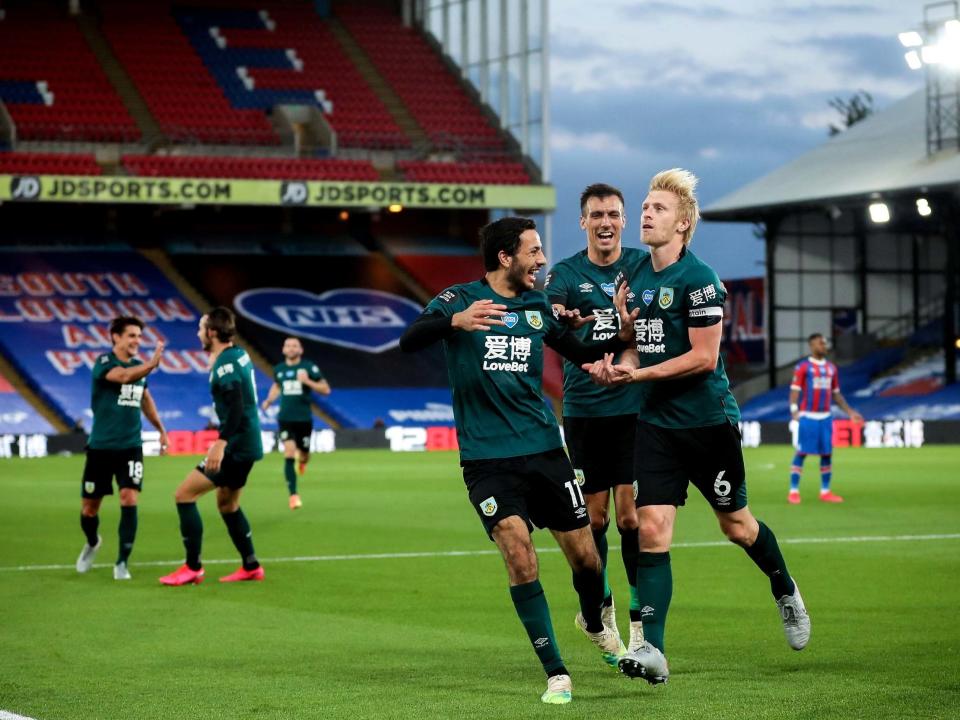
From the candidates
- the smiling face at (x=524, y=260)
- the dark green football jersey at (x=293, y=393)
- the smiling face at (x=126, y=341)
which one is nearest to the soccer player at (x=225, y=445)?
the smiling face at (x=126, y=341)

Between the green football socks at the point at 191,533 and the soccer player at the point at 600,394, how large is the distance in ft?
14.4

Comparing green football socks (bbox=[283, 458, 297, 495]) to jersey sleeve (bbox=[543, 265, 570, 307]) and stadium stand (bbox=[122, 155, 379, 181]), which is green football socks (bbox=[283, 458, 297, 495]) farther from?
stadium stand (bbox=[122, 155, 379, 181])

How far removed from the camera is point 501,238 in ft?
26.4

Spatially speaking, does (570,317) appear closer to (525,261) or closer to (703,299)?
(525,261)

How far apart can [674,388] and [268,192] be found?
35.1m

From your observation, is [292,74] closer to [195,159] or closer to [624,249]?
[195,159]

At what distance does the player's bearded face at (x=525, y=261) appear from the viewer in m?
8.03

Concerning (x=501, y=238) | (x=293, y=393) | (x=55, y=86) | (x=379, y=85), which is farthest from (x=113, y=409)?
(x=379, y=85)

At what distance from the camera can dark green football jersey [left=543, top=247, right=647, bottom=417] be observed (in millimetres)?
9438

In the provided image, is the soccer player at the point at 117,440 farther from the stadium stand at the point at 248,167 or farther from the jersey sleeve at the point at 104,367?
the stadium stand at the point at 248,167

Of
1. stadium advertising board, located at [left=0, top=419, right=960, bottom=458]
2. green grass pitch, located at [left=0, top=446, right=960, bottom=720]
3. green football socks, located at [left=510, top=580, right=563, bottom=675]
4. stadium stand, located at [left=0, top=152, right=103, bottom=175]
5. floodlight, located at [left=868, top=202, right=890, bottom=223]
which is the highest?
stadium stand, located at [left=0, top=152, right=103, bottom=175]

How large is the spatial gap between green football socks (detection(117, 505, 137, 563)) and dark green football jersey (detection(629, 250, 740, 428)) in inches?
262

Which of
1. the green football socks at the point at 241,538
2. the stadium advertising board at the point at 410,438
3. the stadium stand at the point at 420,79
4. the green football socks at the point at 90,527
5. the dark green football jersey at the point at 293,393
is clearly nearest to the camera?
the green football socks at the point at 241,538

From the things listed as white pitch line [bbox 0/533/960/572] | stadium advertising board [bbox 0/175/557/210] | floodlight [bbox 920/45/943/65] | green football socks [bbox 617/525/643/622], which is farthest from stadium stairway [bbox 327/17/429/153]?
green football socks [bbox 617/525/643/622]
